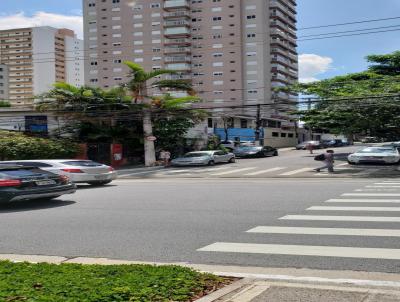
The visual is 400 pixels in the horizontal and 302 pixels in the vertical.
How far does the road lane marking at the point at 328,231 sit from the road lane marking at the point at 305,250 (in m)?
1.04

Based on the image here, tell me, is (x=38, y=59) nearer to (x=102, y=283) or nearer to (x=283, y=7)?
(x=283, y=7)

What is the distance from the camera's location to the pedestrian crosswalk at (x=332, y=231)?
7.49 meters

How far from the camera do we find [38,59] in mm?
147875

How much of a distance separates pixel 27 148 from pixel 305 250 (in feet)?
90.9

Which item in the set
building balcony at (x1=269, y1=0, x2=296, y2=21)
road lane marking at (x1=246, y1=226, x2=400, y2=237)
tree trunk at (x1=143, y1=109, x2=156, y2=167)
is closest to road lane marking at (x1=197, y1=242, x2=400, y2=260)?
road lane marking at (x1=246, y1=226, x2=400, y2=237)

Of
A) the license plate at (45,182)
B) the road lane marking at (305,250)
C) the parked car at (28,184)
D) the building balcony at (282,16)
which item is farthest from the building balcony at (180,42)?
the road lane marking at (305,250)

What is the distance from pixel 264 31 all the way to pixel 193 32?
48.9 feet

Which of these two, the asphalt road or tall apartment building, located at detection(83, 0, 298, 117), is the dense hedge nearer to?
the asphalt road

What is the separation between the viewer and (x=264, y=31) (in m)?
108

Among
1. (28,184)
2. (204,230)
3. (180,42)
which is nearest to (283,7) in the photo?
(180,42)

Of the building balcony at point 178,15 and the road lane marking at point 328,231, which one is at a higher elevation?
the building balcony at point 178,15

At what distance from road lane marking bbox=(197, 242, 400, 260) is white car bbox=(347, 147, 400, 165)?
74.6ft

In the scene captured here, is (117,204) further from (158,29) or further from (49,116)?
(158,29)

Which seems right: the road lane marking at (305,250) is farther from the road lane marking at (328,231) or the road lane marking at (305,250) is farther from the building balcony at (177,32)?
the building balcony at (177,32)
